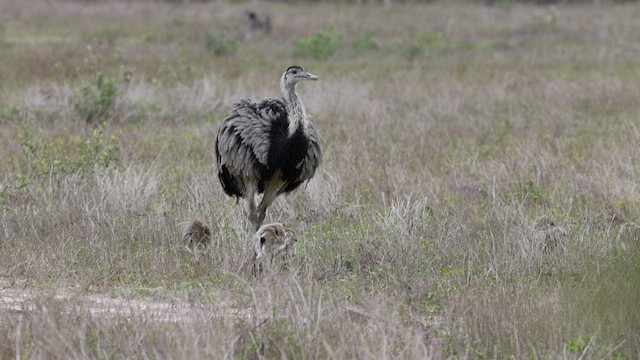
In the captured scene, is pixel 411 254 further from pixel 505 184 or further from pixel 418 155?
pixel 418 155

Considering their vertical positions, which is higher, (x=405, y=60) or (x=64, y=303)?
(x=64, y=303)

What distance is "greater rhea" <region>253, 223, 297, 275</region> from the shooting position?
7719 millimetres

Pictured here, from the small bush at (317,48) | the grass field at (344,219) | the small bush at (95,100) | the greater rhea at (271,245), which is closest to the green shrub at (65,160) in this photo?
the grass field at (344,219)

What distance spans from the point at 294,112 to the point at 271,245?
1.44 metres

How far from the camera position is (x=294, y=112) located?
8.74 meters

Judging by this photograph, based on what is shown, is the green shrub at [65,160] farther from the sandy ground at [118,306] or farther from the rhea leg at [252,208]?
the sandy ground at [118,306]

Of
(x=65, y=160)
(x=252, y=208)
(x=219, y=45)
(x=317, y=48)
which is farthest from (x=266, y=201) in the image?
(x=219, y=45)

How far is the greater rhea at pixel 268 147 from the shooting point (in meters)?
8.75

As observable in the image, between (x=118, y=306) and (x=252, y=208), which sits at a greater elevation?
(x=118, y=306)

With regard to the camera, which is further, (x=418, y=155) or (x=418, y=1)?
(x=418, y=1)

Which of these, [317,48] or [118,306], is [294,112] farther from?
[317,48]

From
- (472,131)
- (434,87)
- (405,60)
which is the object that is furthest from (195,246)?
(405,60)

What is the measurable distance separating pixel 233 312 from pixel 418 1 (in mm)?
46435

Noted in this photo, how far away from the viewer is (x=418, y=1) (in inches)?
2032
